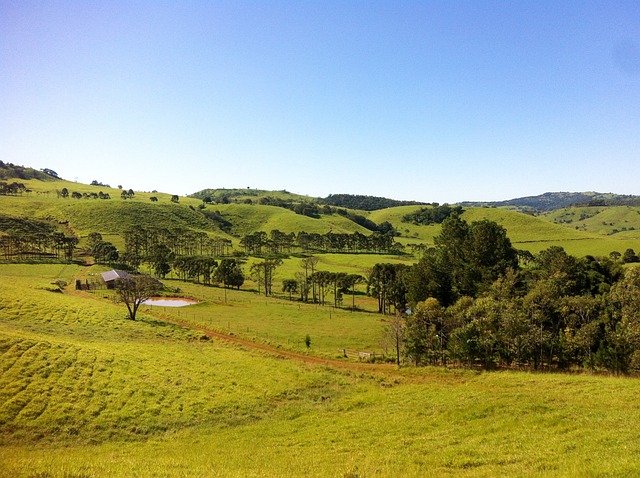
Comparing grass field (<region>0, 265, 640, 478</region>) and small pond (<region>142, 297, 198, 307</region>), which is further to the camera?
small pond (<region>142, 297, 198, 307</region>)

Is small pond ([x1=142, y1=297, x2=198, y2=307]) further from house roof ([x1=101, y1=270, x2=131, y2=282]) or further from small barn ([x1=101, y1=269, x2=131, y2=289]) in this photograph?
house roof ([x1=101, y1=270, x2=131, y2=282])

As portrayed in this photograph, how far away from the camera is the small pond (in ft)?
258

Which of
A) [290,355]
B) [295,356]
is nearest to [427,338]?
[295,356]

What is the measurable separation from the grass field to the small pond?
113 ft

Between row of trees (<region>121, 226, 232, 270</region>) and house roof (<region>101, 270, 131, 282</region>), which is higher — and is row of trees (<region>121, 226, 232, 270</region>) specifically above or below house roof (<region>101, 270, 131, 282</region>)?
above

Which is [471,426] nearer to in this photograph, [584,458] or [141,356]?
[584,458]

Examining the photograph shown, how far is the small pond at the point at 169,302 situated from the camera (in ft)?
258

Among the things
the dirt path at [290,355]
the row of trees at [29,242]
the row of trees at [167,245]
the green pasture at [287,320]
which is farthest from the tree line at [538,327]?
the row of trees at [29,242]

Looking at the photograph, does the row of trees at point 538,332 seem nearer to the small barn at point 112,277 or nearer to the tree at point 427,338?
the tree at point 427,338

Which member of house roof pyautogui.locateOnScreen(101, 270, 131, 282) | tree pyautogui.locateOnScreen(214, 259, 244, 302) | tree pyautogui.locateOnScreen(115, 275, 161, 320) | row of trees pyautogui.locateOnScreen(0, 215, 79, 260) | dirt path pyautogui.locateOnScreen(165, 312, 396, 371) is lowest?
dirt path pyautogui.locateOnScreen(165, 312, 396, 371)

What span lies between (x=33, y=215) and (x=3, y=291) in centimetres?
15239

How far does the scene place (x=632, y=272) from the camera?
39.7m

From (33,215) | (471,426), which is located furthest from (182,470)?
(33,215)

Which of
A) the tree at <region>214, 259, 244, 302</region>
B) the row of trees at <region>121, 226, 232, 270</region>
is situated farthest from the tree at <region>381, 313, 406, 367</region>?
the row of trees at <region>121, 226, 232, 270</region>
